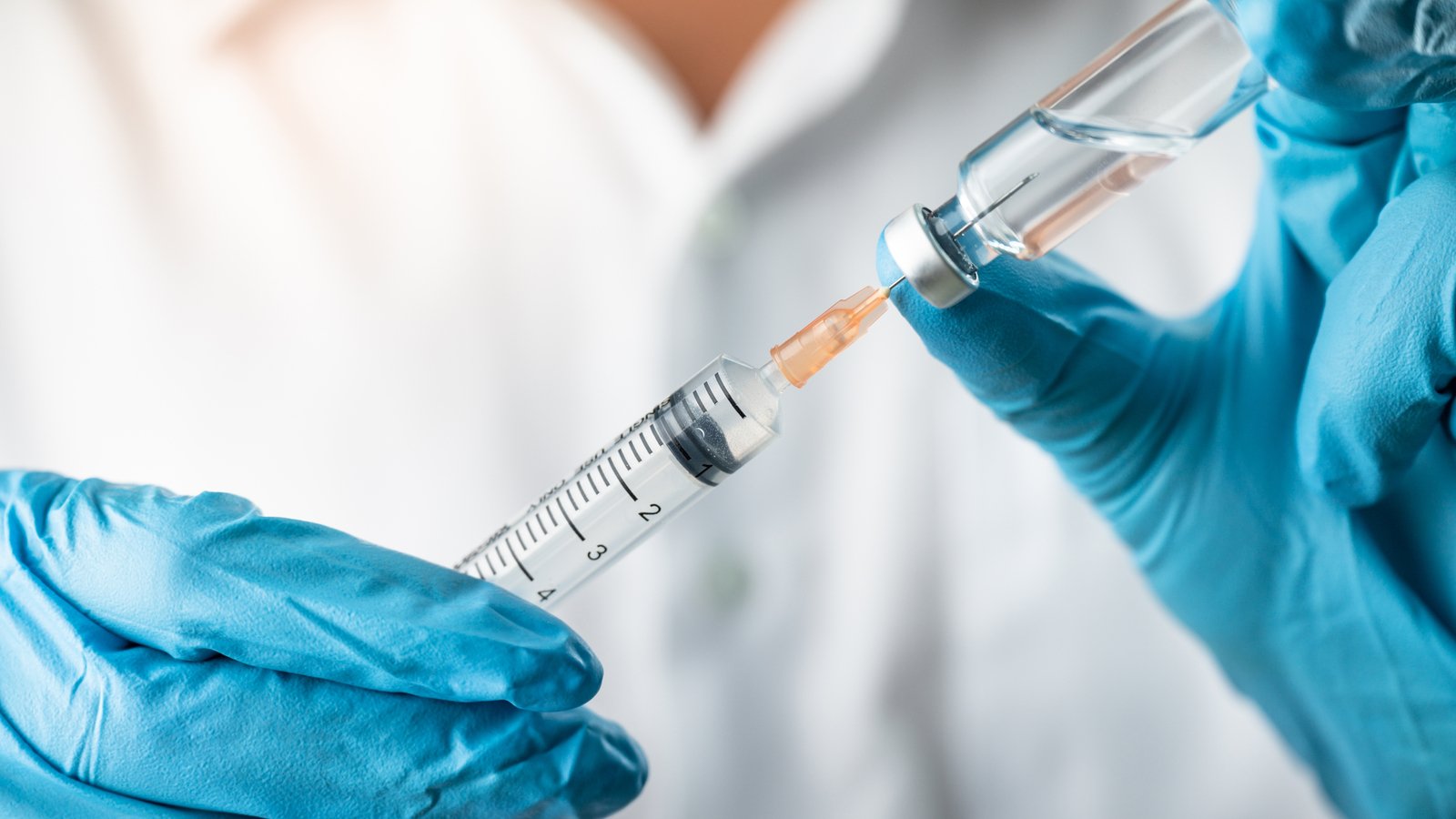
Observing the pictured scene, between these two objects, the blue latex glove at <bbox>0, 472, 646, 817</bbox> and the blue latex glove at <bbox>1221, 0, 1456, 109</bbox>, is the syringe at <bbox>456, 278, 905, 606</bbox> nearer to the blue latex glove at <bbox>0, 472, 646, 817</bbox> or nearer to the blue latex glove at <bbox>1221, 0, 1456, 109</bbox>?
the blue latex glove at <bbox>0, 472, 646, 817</bbox>

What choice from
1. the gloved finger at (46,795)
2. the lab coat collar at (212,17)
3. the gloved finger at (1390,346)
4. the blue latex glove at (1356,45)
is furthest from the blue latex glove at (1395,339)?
the lab coat collar at (212,17)

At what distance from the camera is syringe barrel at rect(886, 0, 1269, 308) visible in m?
0.80

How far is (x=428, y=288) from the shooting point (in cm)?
149

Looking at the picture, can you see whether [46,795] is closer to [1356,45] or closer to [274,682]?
[274,682]

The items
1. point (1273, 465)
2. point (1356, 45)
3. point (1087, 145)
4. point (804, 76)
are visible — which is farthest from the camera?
point (804, 76)

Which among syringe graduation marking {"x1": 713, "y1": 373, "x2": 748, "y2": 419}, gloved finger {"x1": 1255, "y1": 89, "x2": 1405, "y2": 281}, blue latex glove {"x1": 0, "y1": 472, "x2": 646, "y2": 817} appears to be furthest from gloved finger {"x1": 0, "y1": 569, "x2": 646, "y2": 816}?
gloved finger {"x1": 1255, "y1": 89, "x2": 1405, "y2": 281}

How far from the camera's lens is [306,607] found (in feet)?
2.82

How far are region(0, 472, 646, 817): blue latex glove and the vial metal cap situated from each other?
0.41 meters

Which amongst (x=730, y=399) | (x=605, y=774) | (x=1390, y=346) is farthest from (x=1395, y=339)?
(x=605, y=774)

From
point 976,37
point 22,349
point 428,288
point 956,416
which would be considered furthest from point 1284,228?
point 22,349

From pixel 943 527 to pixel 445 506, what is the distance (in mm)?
703

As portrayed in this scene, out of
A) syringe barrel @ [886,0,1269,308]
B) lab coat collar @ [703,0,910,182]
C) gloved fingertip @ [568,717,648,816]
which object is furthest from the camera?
lab coat collar @ [703,0,910,182]

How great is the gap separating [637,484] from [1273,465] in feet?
2.12

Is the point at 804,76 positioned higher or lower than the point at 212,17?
lower
